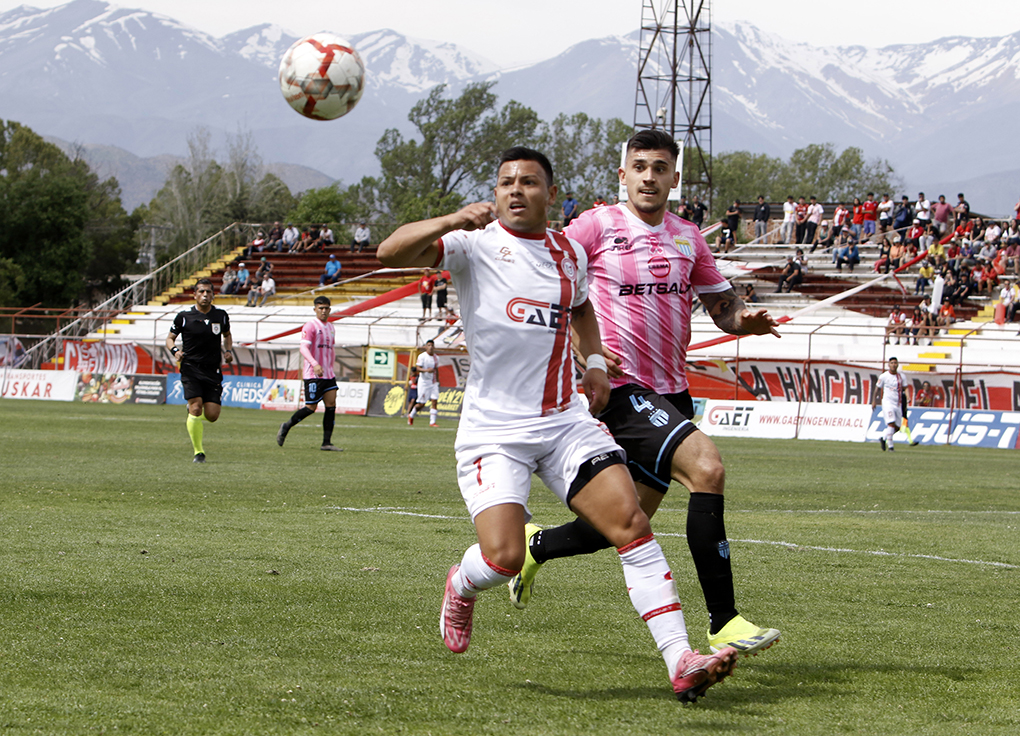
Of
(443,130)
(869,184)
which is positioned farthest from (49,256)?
(869,184)

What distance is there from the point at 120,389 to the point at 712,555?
30822mm

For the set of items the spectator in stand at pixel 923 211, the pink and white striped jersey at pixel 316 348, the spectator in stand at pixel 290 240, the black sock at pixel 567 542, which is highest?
the spectator in stand at pixel 923 211

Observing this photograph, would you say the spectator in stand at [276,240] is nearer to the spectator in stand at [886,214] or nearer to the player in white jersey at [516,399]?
the spectator in stand at [886,214]

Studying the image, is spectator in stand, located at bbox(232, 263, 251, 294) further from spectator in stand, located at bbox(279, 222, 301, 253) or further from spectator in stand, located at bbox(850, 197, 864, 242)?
spectator in stand, located at bbox(850, 197, 864, 242)

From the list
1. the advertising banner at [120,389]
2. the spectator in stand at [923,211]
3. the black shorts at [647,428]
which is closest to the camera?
the black shorts at [647,428]

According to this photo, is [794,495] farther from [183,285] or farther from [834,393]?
[183,285]

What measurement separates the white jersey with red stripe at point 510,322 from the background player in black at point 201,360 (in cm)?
1009

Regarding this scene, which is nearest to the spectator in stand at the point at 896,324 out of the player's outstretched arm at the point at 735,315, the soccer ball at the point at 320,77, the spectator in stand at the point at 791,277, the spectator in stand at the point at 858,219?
the spectator in stand at the point at 791,277

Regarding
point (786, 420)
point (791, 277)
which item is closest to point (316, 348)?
point (786, 420)

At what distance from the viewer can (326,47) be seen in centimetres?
1058

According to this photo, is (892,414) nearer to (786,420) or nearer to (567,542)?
(786,420)

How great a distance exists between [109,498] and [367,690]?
678cm

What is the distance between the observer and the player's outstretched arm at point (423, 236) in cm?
417

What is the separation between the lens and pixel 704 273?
225 inches
